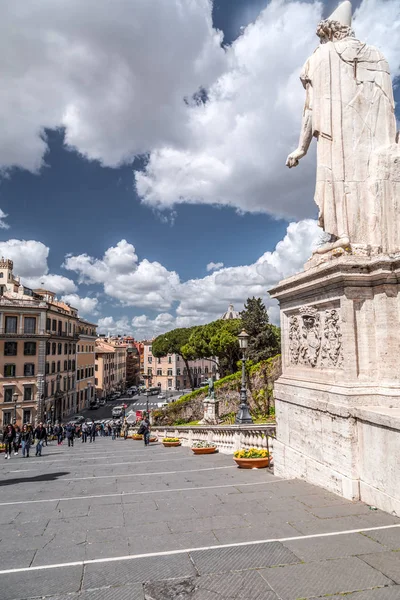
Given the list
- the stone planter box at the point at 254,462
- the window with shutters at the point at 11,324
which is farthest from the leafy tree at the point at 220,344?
the stone planter box at the point at 254,462

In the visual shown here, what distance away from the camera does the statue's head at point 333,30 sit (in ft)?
24.1

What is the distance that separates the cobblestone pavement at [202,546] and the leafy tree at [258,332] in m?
30.8

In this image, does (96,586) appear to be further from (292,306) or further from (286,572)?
(292,306)

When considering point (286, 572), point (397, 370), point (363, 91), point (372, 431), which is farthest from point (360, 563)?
point (363, 91)

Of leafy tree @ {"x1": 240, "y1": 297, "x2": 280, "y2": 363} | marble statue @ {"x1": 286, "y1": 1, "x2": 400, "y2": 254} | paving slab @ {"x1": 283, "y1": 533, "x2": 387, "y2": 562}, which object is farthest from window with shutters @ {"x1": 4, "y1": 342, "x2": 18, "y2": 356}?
paving slab @ {"x1": 283, "y1": 533, "x2": 387, "y2": 562}

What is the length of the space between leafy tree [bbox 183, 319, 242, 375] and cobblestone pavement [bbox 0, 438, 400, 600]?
38.4m

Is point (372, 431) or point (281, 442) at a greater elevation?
point (372, 431)

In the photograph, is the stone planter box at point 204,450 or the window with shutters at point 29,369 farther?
the window with shutters at point 29,369

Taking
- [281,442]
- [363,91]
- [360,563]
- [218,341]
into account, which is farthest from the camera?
[218,341]

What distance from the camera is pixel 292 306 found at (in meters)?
7.77

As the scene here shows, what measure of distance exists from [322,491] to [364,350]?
2.21 metres

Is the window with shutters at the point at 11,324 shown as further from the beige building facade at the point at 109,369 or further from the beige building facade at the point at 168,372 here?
the beige building facade at the point at 168,372

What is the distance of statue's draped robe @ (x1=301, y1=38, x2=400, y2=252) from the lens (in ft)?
21.3

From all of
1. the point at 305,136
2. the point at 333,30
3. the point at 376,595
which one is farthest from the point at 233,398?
the point at 376,595
